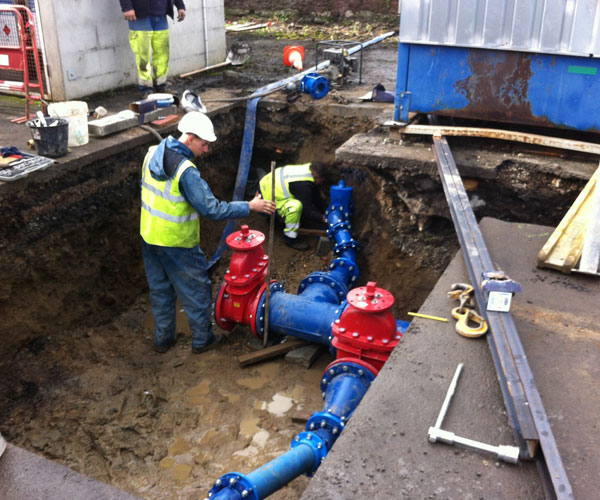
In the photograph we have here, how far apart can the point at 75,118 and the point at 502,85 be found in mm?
4018

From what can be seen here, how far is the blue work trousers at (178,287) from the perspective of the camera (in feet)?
16.8

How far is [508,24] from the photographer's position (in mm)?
4578

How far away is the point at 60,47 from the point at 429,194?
4982mm

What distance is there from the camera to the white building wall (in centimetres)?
704


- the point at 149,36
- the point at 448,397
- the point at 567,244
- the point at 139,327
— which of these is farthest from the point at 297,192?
the point at 448,397

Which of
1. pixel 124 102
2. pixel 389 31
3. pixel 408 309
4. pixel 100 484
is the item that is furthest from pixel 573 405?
pixel 389 31

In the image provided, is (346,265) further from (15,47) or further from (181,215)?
(15,47)

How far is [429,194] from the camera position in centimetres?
501

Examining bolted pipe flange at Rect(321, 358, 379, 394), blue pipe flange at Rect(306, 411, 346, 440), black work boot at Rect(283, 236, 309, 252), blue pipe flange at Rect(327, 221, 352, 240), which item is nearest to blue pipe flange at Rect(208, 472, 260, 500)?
blue pipe flange at Rect(306, 411, 346, 440)

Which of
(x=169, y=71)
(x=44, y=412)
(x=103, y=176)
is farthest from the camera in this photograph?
(x=169, y=71)

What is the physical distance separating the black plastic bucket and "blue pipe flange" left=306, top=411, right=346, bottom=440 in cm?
372

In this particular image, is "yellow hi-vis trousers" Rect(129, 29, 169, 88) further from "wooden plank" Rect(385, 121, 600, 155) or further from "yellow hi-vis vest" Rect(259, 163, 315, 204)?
"wooden plank" Rect(385, 121, 600, 155)

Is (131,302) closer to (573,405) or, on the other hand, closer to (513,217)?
(513,217)

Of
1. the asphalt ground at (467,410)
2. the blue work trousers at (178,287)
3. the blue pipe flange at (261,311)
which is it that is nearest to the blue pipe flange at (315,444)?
the asphalt ground at (467,410)
